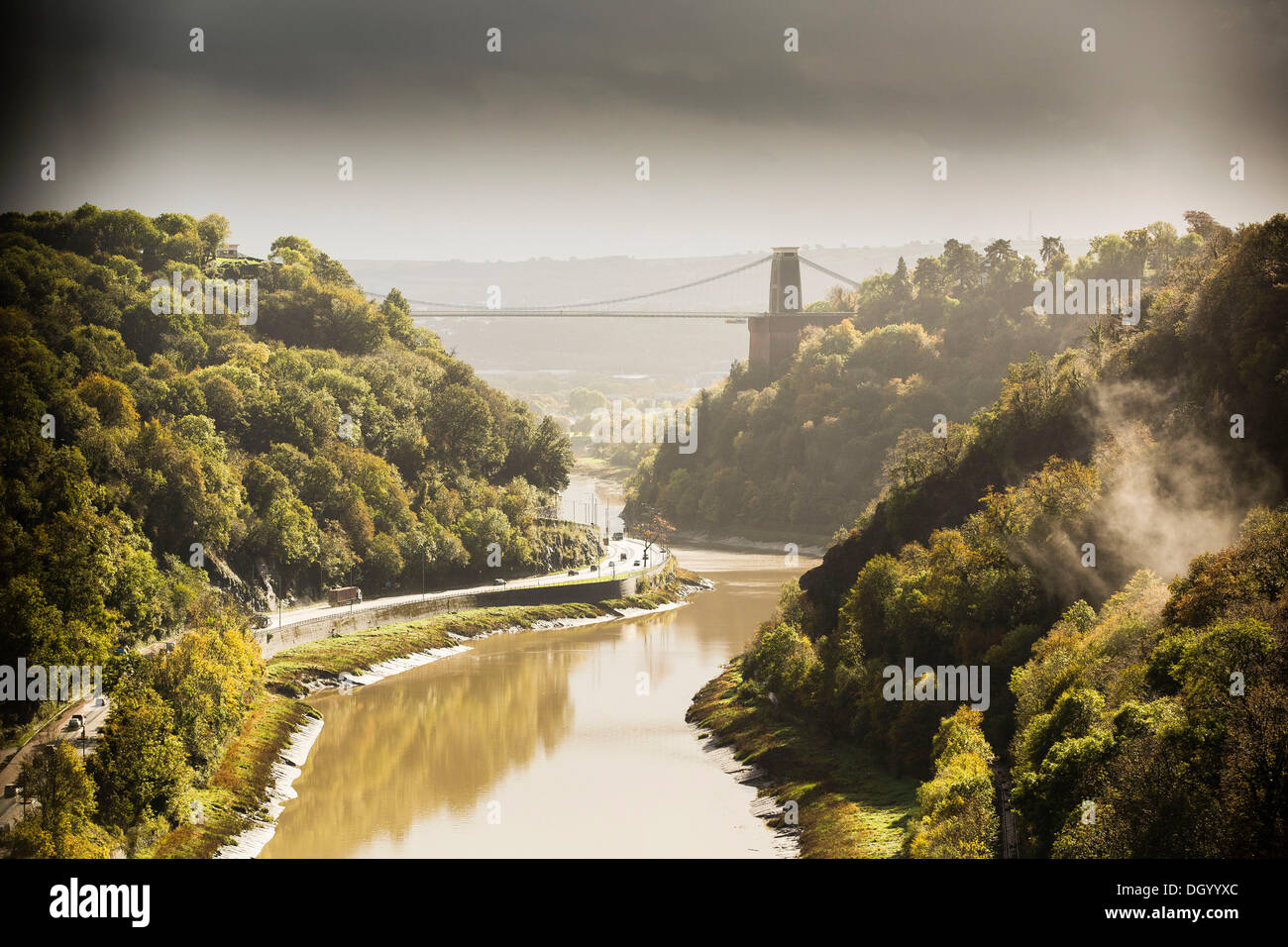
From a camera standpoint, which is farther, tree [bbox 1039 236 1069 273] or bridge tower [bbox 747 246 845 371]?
bridge tower [bbox 747 246 845 371]

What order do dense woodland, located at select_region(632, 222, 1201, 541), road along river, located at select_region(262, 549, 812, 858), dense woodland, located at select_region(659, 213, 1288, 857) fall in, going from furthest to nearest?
dense woodland, located at select_region(632, 222, 1201, 541)
road along river, located at select_region(262, 549, 812, 858)
dense woodland, located at select_region(659, 213, 1288, 857)

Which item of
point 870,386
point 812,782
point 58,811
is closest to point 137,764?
point 58,811

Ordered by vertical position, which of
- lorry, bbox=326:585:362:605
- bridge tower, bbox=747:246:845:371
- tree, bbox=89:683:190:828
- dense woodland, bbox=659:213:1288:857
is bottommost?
lorry, bbox=326:585:362:605

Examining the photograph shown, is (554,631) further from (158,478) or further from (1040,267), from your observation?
(1040,267)

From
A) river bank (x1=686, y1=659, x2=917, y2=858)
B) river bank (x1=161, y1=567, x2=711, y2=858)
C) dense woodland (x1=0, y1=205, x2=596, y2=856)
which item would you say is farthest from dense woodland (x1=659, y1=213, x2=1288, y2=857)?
dense woodland (x1=0, y1=205, x2=596, y2=856)

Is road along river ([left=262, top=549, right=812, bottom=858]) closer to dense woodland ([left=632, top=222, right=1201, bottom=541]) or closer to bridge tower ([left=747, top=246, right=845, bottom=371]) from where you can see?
dense woodland ([left=632, top=222, right=1201, bottom=541])

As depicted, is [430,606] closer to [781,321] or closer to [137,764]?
[137,764]

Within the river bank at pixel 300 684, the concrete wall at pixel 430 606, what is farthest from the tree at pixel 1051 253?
the concrete wall at pixel 430 606
